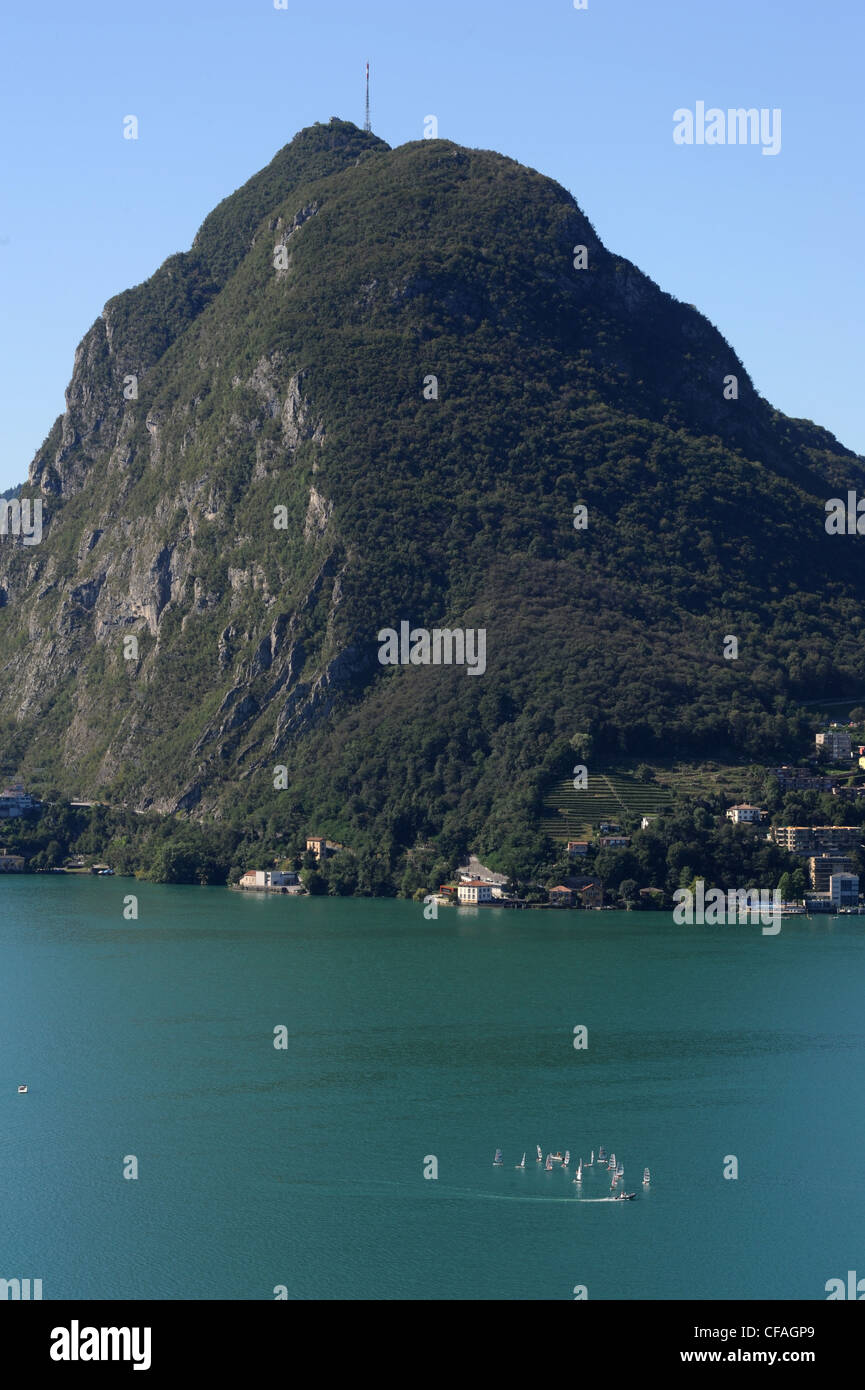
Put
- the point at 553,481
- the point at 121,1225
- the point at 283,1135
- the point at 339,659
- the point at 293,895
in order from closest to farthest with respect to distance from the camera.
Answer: the point at 121,1225
the point at 283,1135
the point at 293,895
the point at 339,659
the point at 553,481

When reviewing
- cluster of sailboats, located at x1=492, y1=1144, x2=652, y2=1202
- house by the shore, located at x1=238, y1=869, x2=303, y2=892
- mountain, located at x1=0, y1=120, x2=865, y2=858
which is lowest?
cluster of sailboats, located at x1=492, y1=1144, x2=652, y2=1202

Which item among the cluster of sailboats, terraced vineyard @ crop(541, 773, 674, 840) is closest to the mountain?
terraced vineyard @ crop(541, 773, 674, 840)

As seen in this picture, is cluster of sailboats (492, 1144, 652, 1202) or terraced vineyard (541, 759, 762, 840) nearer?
cluster of sailboats (492, 1144, 652, 1202)

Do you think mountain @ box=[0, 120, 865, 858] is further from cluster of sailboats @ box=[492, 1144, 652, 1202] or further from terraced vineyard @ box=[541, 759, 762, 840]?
cluster of sailboats @ box=[492, 1144, 652, 1202]

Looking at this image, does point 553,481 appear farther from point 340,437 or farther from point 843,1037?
point 843,1037

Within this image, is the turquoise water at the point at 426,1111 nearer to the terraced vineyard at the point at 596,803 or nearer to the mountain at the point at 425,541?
the terraced vineyard at the point at 596,803

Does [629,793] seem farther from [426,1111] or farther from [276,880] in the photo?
[426,1111]
